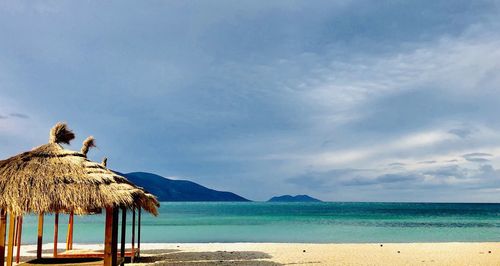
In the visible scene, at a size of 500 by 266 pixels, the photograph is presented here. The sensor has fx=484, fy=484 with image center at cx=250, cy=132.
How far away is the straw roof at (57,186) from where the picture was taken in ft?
24.8

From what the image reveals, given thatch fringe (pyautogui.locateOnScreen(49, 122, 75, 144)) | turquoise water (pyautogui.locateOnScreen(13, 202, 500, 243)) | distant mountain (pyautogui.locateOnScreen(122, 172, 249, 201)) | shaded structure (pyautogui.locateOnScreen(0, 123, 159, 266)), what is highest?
distant mountain (pyautogui.locateOnScreen(122, 172, 249, 201))

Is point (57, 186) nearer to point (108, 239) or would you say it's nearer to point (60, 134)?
point (108, 239)

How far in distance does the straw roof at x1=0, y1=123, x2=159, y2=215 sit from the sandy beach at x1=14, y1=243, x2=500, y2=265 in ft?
11.9

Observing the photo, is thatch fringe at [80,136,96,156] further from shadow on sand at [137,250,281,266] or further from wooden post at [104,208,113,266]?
wooden post at [104,208,113,266]

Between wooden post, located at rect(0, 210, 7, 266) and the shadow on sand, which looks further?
the shadow on sand

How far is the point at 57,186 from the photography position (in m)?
7.77

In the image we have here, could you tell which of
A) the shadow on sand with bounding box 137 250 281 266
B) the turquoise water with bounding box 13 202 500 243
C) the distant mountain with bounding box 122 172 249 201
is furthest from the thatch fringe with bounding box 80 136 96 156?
the distant mountain with bounding box 122 172 249 201

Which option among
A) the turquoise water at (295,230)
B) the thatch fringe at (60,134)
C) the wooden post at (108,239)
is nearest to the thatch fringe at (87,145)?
the thatch fringe at (60,134)

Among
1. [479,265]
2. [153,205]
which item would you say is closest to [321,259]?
[479,265]

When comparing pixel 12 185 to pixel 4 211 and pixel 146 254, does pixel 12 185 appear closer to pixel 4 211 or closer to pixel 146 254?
pixel 4 211

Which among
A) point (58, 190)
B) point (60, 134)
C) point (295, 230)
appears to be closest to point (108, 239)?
point (58, 190)

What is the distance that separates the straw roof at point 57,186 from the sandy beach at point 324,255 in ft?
11.9

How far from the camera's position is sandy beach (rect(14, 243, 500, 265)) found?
1165cm

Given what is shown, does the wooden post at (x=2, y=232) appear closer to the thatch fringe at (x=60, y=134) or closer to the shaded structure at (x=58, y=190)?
the shaded structure at (x=58, y=190)
